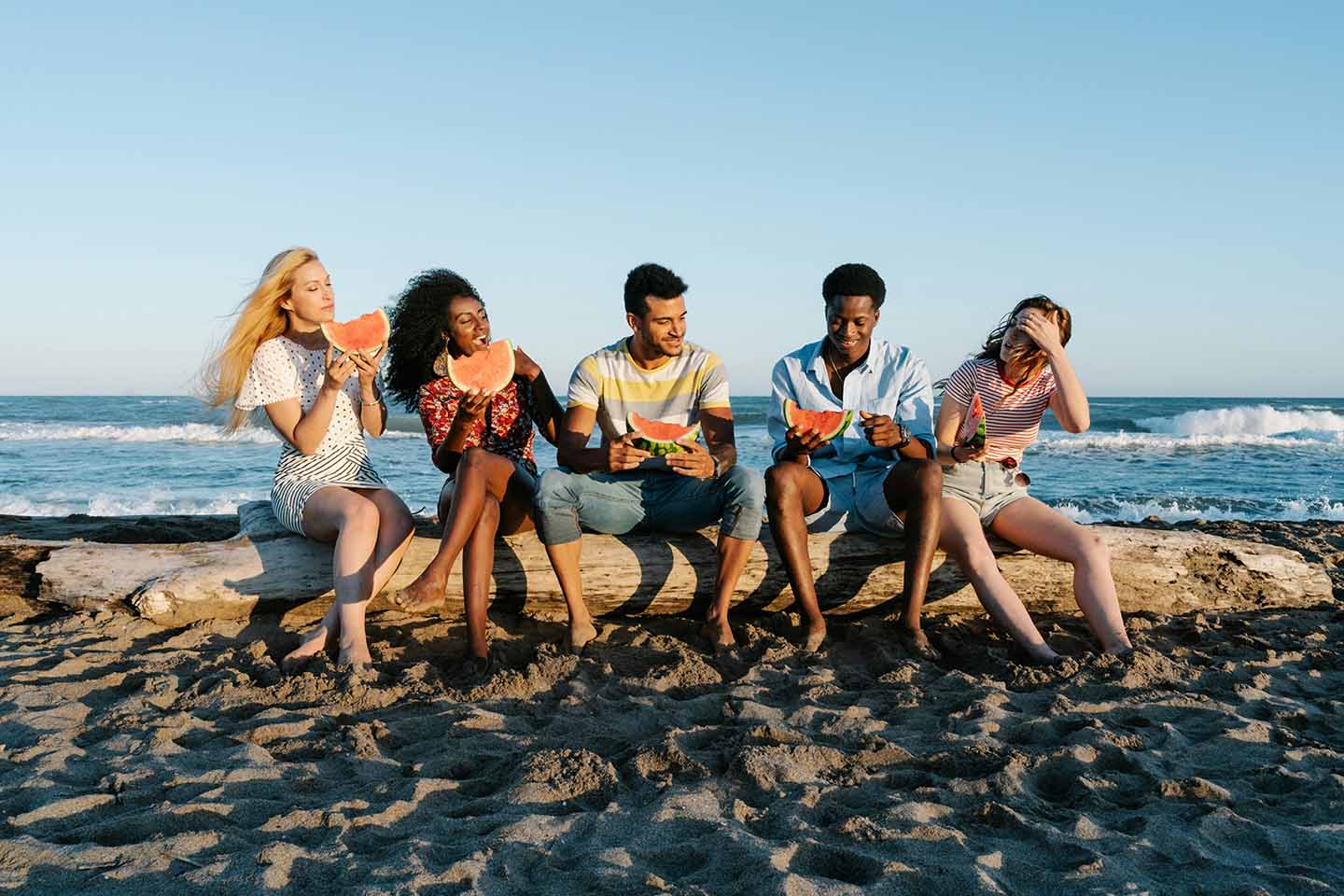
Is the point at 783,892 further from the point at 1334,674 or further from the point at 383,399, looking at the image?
the point at 383,399

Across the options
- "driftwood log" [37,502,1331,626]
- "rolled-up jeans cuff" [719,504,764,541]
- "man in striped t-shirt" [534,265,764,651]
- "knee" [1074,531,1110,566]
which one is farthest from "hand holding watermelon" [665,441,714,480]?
"knee" [1074,531,1110,566]

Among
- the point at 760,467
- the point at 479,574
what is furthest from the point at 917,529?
the point at 760,467

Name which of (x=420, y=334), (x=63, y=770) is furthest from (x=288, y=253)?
(x=63, y=770)

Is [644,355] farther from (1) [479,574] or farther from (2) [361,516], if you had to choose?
(2) [361,516]

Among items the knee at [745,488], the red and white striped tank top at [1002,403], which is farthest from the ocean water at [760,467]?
the red and white striped tank top at [1002,403]

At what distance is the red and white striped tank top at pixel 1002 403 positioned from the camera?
489 cm

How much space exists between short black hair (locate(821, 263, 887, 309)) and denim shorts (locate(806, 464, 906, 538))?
36.2 inches

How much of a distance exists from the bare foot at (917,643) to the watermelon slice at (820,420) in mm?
1043

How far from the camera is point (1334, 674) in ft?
14.0

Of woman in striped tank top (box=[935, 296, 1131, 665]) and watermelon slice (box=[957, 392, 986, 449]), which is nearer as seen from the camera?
woman in striped tank top (box=[935, 296, 1131, 665])

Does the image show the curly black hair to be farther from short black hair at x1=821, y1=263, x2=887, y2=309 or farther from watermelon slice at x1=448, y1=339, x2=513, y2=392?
short black hair at x1=821, y1=263, x2=887, y2=309

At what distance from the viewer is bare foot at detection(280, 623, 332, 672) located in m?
4.27

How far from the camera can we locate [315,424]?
4754mm

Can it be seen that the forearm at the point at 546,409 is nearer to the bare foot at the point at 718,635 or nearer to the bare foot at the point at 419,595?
the bare foot at the point at 419,595
